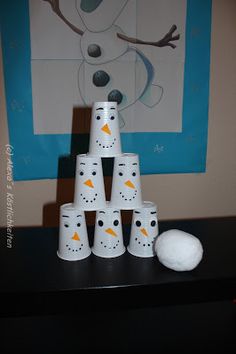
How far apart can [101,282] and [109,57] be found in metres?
0.68

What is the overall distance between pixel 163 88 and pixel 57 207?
528mm

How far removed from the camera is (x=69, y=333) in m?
0.80

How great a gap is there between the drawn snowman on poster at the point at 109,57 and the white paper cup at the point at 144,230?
39 cm

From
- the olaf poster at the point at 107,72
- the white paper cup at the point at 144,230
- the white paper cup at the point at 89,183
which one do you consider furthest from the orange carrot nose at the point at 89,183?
the olaf poster at the point at 107,72

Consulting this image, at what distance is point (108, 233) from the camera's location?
0.75m

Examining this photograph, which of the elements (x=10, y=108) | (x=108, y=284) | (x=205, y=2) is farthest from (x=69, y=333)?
(x=205, y=2)

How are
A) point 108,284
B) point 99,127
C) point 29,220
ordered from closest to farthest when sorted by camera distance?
point 108,284 → point 99,127 → point 29,220

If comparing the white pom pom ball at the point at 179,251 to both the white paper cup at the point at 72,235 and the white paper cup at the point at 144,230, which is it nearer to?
the white paper cup at the point at 144,230

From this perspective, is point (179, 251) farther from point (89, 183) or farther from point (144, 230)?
point (89, 183)

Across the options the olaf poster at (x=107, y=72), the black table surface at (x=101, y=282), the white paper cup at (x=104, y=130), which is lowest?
the black table surface at (x=101, y=282)

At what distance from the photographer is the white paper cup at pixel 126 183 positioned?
76 centimetres

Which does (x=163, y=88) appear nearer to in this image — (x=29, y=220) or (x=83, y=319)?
(x=29, y=220)

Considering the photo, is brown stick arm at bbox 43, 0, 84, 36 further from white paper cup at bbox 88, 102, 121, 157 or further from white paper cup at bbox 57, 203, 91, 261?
white paper cup at bbox 57, 203, 91, 261

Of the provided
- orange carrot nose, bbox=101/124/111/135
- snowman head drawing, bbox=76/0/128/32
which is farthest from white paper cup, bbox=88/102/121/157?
snowman head drawing, bbox=76/0/128/32
